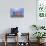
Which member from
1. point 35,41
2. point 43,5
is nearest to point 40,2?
point 43,5

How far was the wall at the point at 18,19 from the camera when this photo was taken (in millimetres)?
7030

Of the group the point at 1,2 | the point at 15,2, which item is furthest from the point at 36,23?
the point at 1,2

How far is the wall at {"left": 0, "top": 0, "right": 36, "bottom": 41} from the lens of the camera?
703cm

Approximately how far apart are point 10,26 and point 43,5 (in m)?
1.67

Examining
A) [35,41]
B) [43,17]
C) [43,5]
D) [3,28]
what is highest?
[43,5]

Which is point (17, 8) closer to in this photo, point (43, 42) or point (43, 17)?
point (43, 17)

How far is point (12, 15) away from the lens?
23.1ft

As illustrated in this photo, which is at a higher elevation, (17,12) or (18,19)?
(17,12)

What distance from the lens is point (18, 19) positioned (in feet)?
23.3

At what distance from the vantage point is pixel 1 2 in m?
7.01

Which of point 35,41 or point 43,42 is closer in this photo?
point 43,42

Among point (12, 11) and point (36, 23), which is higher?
point (12, 11)

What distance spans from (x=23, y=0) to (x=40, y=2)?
73 cm

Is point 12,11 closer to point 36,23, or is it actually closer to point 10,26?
point 10,26
